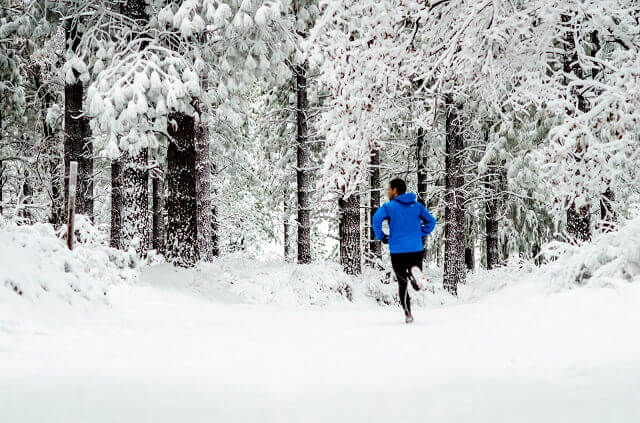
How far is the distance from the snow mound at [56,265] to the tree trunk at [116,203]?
268 inches

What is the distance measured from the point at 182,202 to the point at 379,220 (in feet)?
19.6

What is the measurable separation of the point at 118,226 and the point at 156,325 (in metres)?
9.35

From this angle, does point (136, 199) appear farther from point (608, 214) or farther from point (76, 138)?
point (608, 214)

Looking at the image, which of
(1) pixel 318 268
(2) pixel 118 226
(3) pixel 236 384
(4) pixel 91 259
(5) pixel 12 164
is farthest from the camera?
(5) pixel 12 164

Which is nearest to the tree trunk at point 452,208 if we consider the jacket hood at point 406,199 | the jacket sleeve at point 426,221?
the jacket sleeve at point 426,221

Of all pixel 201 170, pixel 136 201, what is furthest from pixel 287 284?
pixel 136 201

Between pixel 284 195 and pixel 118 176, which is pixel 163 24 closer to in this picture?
pixel 118 176

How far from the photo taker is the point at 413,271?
7.46 meters

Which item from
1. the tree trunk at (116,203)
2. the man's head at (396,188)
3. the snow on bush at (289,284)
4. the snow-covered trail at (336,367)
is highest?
the tree trunk at (116,203)

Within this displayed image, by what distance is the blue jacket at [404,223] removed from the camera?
24.5 feet

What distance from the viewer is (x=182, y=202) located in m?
12.1

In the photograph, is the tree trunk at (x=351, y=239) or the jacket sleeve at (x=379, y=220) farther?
the tree trunk at (x=351, y=239)

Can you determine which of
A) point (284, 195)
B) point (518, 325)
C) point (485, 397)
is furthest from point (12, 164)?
point (485, 397)

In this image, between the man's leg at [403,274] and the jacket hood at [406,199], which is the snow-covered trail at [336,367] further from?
the jacket hood at [406,199]
